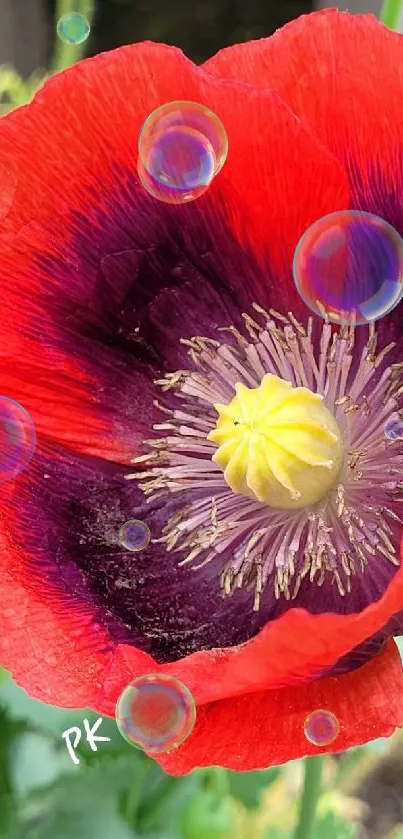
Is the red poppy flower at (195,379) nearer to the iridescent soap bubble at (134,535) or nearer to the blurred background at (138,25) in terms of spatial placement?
the iridescent soap bubble at (134,535)

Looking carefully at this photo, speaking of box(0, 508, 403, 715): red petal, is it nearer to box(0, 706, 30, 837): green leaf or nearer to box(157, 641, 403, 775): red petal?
box(157, 641, 403, 775): red petal

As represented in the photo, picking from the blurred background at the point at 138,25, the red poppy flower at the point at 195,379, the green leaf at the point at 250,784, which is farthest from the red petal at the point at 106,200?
the blurred background at the point at 138,25

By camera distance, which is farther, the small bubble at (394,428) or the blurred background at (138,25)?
the blurred background at (138,25)

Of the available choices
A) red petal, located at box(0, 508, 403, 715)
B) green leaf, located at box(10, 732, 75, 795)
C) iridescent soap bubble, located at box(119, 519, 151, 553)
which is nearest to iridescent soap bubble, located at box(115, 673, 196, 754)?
red petal, located at box(0, 508, 403, 715)

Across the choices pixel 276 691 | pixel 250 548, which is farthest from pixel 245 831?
pixel 276 691

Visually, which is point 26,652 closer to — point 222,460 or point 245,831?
point 222,460

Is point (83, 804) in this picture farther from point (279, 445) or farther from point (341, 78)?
point (341, 78)

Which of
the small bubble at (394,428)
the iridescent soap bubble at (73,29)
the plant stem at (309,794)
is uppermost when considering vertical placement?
the iridescent soap bubble at (73,29)
